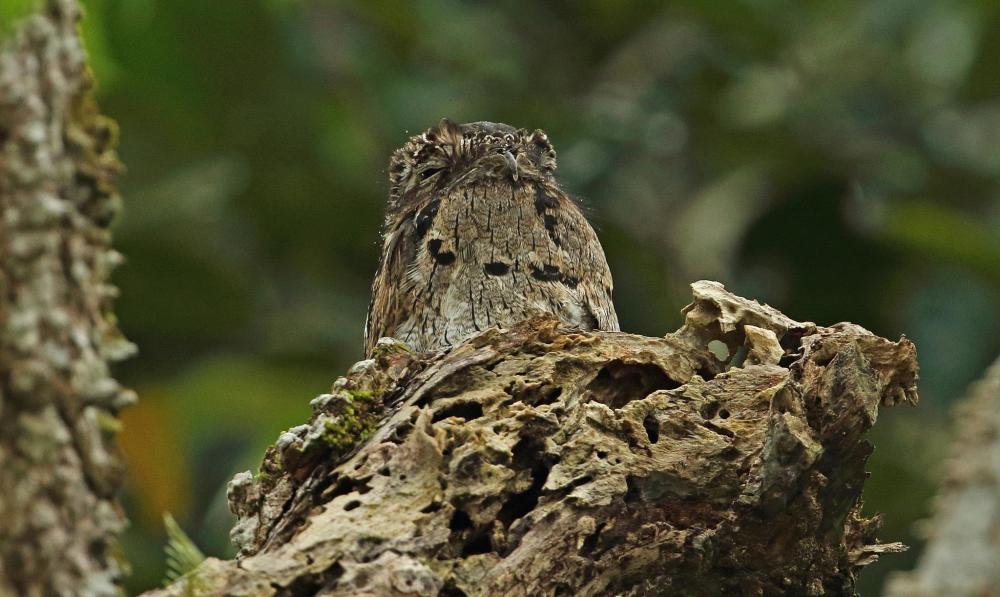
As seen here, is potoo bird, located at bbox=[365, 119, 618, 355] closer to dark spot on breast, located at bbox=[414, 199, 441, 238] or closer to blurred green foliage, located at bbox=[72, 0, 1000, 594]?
dark spot on breast, located at bbox=[414, 199, 441, 238]

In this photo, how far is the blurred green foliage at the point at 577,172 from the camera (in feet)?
35.0

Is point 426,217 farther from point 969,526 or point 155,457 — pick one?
point 155,457

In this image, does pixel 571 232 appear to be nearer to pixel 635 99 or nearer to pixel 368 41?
pixel 635 99

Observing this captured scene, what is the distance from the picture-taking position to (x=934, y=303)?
11742 millimetres

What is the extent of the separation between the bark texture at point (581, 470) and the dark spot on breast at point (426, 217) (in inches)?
50.3

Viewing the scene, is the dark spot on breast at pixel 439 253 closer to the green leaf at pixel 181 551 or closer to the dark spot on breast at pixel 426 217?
the dark spot on breast at pixel 426 217

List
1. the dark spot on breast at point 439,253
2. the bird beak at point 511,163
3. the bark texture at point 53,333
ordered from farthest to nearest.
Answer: the bird beak at point 511,163 → the dark spot on breast at point 439,253 → the bark texture at point 53,333

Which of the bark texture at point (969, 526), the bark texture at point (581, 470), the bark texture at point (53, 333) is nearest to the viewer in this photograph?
the bark texture at point (969, 526)

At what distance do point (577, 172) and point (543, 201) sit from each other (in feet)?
17.3

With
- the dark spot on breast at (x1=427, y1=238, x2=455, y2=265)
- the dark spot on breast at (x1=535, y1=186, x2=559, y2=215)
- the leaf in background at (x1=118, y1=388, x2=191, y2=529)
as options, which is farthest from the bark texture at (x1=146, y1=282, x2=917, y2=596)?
the leaf in background at (x1=118, y1=388, x2=191, y2=529)

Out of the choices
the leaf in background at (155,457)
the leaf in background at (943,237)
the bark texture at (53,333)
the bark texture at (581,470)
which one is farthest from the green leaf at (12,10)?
the leaf in background at (943,237)

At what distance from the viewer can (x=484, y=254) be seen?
5.49m

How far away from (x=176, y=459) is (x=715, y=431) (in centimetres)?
652

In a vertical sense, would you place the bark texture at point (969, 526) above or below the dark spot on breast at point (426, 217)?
below
